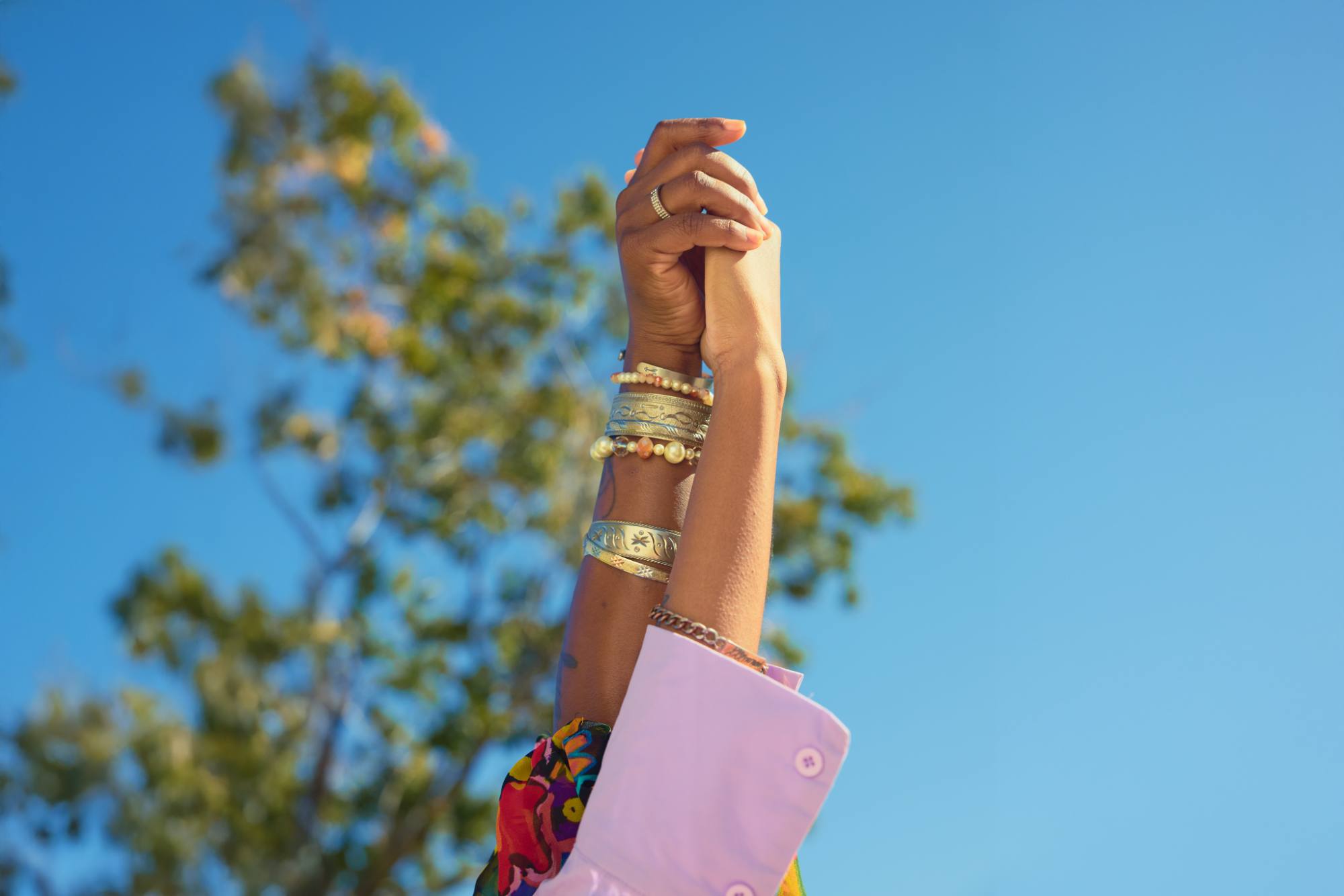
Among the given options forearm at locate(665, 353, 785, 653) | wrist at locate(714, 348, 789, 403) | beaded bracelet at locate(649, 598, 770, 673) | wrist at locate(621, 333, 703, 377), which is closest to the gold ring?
wrist at locate(621, 333, 703, 377)

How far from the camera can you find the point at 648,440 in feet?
4.61

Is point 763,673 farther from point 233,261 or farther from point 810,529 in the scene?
point 233,261

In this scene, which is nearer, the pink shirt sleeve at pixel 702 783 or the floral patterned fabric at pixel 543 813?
the pink shirt sleeve at pixel 702 783

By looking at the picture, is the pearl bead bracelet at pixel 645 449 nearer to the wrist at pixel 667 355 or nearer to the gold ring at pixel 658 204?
the wrist at pixel 667 355

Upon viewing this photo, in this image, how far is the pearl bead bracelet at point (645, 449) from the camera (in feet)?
4.56

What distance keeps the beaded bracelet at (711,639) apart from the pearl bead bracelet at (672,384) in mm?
433

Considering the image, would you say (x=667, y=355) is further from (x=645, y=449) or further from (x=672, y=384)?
(x=645, y=449)

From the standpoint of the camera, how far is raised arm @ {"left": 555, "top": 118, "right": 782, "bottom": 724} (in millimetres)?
1352

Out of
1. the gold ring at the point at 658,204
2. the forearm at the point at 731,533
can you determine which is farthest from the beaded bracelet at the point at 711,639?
the gold ring at the point at 658,204

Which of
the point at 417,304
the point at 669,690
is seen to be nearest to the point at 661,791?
the point at 669,690

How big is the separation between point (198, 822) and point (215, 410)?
3702mm

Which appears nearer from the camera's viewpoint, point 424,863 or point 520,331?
point 424,863

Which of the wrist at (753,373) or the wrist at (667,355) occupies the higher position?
the wrist at (667,355)

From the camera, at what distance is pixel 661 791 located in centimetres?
101
